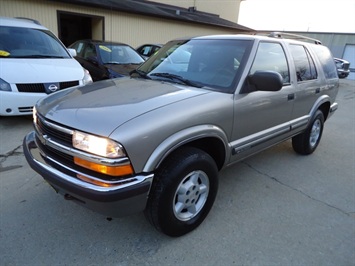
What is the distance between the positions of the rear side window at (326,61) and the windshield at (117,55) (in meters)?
4.83

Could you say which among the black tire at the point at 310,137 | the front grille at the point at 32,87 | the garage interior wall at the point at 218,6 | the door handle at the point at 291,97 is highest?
the garage interior wall at the point at 218,6

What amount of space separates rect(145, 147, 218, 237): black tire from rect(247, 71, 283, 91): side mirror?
88 cm

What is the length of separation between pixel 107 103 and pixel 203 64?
122cm

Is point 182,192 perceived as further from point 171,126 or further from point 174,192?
point 171,126

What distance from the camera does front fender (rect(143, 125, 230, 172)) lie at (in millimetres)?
1984

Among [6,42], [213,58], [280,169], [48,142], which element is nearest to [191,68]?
[213,58]

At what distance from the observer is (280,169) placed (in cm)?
399

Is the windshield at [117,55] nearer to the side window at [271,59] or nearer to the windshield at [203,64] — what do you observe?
the windshield at [203,64]

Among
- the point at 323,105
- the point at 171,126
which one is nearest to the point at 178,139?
the point at 171,126

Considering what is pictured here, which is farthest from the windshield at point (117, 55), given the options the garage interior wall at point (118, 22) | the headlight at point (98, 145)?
the headlight at point (98, 145)

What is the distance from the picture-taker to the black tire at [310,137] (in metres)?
4.25

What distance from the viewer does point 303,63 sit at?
12.4 feet

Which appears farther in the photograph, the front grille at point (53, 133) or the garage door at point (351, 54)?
the garage door at point (351, 54)

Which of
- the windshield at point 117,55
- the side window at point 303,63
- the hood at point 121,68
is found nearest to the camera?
the side window at point 303,63
